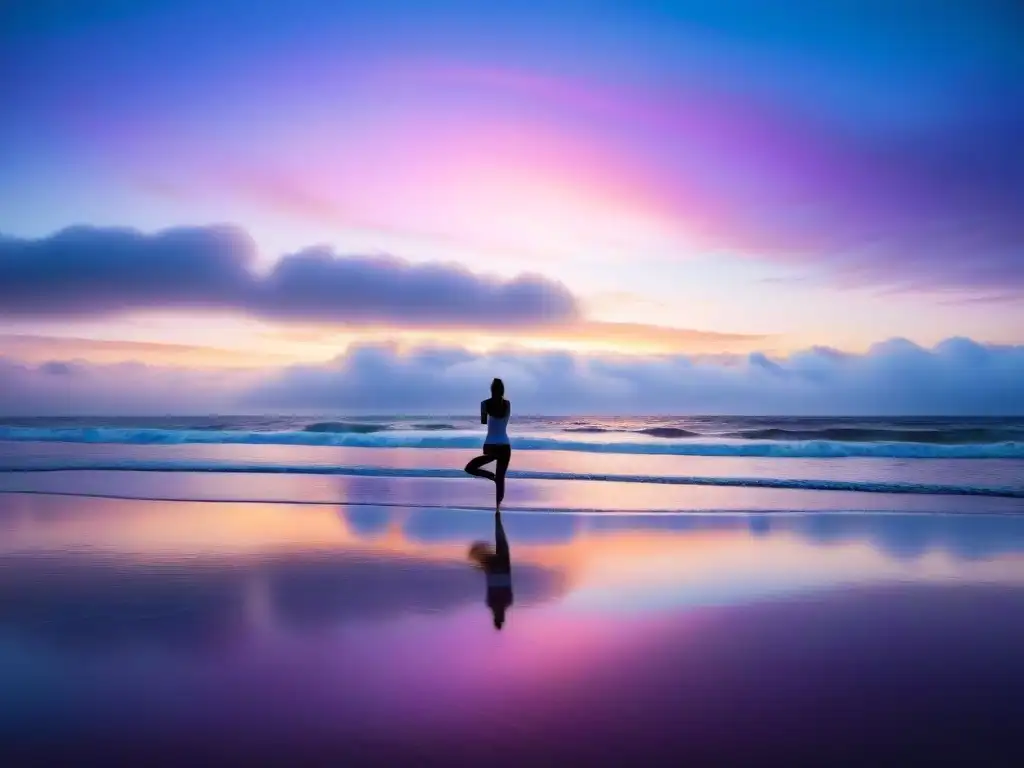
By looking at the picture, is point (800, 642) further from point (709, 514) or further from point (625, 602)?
point (709, 514)

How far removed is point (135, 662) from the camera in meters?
4.21

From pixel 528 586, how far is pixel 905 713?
313 centimetres

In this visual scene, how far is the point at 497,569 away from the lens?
6676 mm

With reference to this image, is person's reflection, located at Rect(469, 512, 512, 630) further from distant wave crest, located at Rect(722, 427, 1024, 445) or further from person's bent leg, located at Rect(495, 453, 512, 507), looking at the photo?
distant wave crest, located at Rect(722, 427, 1024, 445)

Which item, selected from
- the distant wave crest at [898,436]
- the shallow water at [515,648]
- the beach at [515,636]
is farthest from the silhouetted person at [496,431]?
the distant wave crest at [898,436]

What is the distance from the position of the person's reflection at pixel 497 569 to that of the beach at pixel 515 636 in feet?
0.34

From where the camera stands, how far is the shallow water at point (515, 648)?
327cm

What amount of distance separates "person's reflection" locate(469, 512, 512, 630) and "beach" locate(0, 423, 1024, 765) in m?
0.11

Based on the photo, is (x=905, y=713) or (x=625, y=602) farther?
(x=625, y=602)

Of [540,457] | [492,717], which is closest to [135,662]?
[492,717]

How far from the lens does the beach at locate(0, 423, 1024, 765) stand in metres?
3.29

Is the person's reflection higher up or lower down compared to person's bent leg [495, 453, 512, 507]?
lower down

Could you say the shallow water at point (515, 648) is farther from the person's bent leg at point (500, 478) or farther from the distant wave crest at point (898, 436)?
the distant wave crest at point (898, 436)

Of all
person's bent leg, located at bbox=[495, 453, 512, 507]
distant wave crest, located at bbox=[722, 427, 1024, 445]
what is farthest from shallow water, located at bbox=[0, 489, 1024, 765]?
distant wave crest, located at bbox=[722, 427, 1024, 445]
